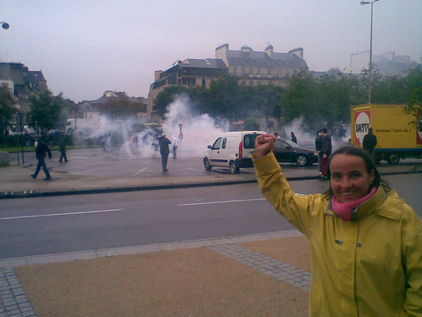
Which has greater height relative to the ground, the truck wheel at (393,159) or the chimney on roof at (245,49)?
the chimney on roof at (245,49)

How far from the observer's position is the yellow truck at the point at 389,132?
22.7 metres

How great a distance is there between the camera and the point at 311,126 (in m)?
46.9

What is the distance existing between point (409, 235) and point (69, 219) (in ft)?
29.2

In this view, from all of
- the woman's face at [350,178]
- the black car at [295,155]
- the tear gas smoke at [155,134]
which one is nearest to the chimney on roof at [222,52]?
the tear gas smoke at [155,134]

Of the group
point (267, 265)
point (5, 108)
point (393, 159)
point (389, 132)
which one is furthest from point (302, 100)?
point (267, 265)

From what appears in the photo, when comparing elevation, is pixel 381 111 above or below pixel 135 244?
above

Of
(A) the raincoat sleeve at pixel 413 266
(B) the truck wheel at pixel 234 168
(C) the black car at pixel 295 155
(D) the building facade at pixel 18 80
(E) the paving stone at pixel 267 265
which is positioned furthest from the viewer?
(D) the building facade at pixel 18 80

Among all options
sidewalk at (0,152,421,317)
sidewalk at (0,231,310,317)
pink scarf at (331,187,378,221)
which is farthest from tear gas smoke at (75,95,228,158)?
pink scarf at (331,187,378,221)

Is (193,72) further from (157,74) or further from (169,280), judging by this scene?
(169,280)

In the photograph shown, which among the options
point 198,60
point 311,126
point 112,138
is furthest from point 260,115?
point 198,60

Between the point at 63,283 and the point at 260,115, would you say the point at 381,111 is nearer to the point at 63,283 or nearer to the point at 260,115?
the point at 63,283

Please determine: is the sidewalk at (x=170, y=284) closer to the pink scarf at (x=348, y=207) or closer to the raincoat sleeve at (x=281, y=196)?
the raincoat sleeve at (x=281, y=196)

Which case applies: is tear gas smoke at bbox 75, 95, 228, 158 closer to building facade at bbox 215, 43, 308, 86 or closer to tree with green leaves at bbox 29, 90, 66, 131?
tree with green leaves at bbox 29, 90, 66, 131

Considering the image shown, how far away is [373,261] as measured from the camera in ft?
6.84
